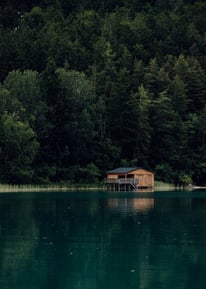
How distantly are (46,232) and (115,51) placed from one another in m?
108

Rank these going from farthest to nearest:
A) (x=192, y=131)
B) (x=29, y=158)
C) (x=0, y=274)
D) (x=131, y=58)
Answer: (x=131, y=58) < (x=192, y=131) < (x=29, y=158) < (x=0, y=274)

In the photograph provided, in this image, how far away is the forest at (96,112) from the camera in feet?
317

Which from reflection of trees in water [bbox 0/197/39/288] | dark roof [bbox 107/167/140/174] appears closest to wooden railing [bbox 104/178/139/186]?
dark roof [bbox 107/167/140/174]

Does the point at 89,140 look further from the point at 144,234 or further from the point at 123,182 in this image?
the point at 144,234

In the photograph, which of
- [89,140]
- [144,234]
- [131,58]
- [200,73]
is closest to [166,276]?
[144,234]

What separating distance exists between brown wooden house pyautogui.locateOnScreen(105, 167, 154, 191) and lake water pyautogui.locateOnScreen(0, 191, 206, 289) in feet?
168

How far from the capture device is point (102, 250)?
28.5 meters

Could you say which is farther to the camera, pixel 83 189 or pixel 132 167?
pixel 132 167

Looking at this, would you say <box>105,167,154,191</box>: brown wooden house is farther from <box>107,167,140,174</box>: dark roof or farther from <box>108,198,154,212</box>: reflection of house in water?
<box>108,198,154,212</box>: reflection of house in water

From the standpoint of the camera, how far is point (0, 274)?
23016mm

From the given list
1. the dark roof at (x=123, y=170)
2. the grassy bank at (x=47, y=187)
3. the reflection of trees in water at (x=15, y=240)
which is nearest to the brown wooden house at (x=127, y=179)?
the dark roof at (x=123, y=170)

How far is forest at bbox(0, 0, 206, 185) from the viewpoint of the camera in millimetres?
96500

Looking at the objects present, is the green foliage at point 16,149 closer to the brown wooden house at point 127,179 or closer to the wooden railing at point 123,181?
the wooden railing at point 123,181

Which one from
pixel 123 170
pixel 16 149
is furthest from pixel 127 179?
pixel 16 149
